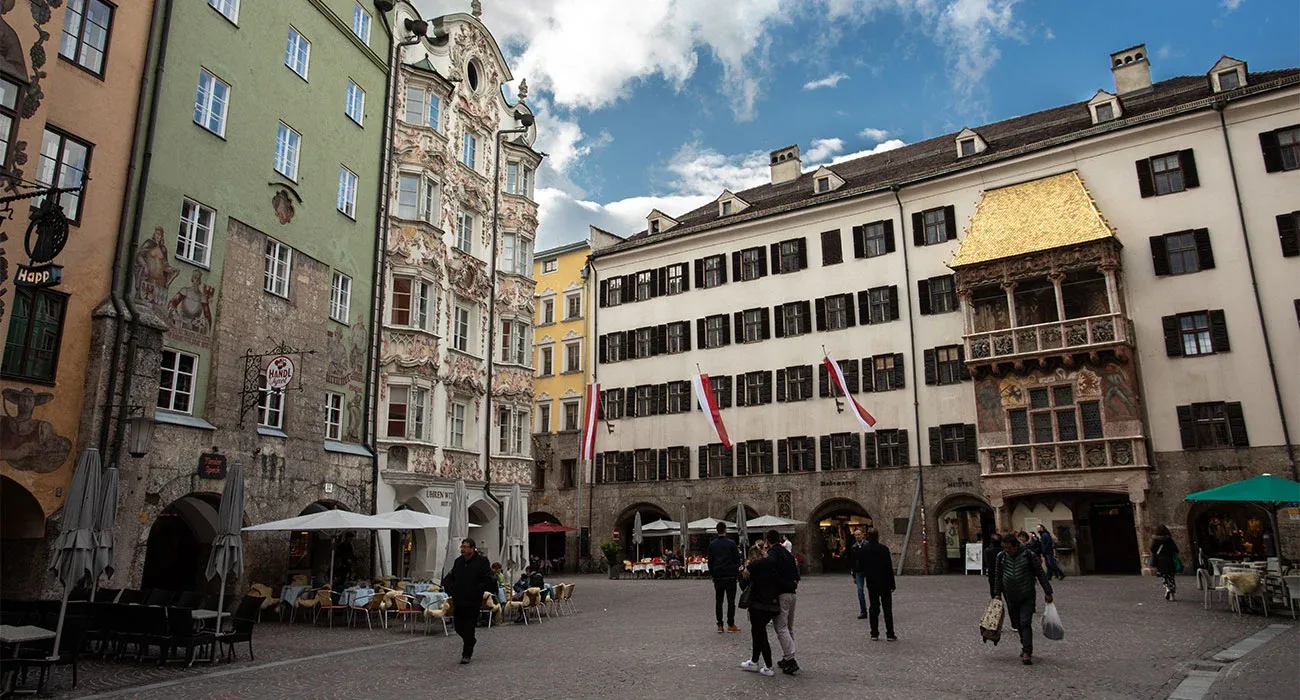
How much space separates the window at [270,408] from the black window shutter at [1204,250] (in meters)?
32.2

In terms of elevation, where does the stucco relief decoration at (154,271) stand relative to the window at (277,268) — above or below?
below

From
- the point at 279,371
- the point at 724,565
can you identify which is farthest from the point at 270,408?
the point at 724,565

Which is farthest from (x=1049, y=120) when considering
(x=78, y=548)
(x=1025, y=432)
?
(x=78, y=548)

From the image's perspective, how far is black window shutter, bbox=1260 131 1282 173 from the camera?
31.8 metres

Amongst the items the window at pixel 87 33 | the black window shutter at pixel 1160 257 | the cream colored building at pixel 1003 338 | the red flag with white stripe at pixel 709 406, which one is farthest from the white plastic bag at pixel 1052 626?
the black window shutter at pixel 1160 257

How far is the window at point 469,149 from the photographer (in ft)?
102

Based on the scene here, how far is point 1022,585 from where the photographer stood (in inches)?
461

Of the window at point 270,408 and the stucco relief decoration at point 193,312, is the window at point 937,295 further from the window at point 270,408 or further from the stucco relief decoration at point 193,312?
the stucco relief decoration at point 193,312

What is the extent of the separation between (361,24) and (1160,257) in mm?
30228

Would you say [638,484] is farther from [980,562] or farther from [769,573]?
[769,573]

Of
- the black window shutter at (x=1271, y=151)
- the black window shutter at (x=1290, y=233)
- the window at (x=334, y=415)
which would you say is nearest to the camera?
the window at (x=334, y=415)

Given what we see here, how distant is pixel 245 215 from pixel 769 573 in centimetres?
1655

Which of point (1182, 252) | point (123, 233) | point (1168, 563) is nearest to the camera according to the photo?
point (123, 233)

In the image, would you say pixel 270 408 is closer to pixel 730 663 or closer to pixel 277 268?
pixel 277 268
